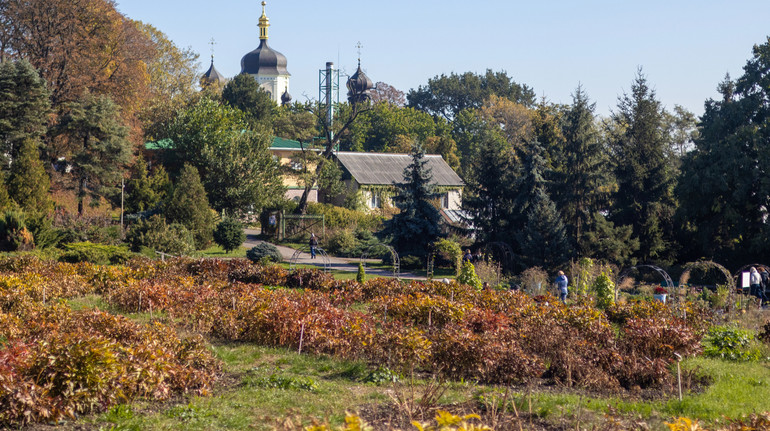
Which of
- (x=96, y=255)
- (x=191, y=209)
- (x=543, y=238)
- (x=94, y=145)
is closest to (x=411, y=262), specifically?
(x=543, y=238)

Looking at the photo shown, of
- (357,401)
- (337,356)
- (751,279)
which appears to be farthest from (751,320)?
(357,401)

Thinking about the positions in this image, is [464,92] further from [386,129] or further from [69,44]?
[69,44]

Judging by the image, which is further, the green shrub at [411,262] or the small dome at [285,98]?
the small dome at [285,98]

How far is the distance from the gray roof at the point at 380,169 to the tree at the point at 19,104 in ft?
64.1

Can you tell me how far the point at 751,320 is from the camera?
14.8m

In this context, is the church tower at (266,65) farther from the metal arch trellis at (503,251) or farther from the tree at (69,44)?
the metal arch trellis at (503,251)

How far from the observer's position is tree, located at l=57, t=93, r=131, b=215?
3434 centimetres

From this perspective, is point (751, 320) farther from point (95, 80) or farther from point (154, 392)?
point (95, 80)

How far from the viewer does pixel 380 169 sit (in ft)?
161

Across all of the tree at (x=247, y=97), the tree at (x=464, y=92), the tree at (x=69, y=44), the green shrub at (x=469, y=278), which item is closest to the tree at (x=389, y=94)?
the tree at (x=464, y=92)

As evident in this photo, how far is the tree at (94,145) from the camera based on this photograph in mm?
34344

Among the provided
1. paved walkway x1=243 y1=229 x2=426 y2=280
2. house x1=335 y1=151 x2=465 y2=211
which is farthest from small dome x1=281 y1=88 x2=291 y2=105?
paved walkway x1=243 y1=229 x2=426 y2=280

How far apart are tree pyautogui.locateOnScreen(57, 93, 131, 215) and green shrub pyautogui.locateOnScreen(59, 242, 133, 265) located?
13.3m

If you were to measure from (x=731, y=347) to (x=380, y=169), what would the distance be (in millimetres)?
38835
